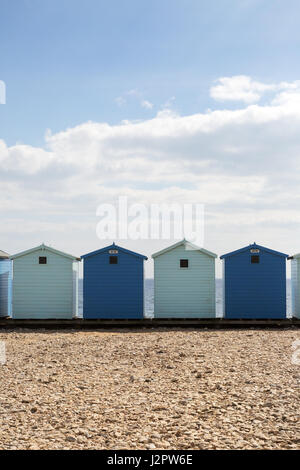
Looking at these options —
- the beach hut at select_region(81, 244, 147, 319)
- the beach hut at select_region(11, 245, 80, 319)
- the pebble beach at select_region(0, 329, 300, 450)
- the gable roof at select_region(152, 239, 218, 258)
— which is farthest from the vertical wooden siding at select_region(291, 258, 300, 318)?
the beach hut at select_region(11, 245, 80, 319)

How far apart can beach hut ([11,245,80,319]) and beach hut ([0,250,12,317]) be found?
4.24 ft

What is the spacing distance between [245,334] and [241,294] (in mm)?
2941

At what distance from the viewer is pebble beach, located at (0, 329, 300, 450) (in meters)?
7.12

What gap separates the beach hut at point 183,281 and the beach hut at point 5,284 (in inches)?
254

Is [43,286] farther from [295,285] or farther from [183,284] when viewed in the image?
[295,285]

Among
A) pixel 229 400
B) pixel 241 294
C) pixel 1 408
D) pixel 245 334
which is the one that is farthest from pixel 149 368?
pixel 241 294

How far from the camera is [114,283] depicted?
20.1 m

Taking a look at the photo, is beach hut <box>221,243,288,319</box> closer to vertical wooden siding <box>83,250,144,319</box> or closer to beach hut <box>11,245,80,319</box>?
vertical wooden siding <box>83,250,144,319</box>

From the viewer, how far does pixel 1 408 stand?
8.59 metres

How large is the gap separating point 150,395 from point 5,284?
46.1 ft

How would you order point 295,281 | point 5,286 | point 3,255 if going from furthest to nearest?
1. point 5,286
2. point 3,255
3. point 295,281

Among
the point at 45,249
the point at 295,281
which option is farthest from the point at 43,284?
the point at 295,281

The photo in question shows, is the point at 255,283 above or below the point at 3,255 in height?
below
